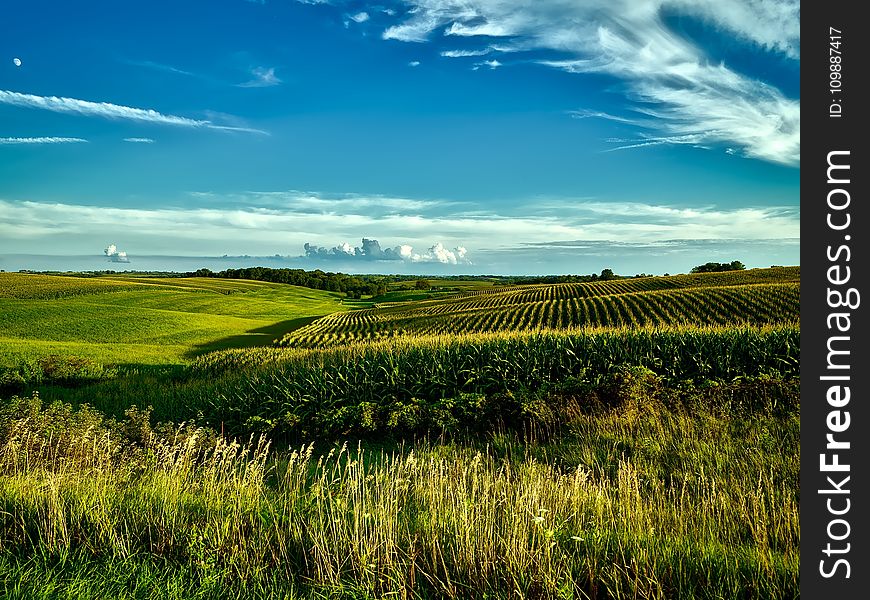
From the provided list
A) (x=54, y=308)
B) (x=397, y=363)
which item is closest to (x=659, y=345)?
(x=397, y=363)

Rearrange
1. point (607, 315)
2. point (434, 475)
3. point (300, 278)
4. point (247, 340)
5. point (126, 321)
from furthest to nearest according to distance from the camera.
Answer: point (300, 278) < point (126, 321) < point (247, 340) < point (607, 315) < point (434, 475)

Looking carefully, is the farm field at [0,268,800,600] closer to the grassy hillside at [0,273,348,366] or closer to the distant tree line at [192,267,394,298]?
the grassy hillside at [0,273,348,366]

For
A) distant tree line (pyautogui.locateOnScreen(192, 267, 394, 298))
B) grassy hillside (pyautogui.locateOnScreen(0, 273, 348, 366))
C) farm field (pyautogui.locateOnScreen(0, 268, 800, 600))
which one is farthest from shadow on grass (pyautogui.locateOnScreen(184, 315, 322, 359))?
distant tree line (pyautogui.locateOnScreen(192, 267, 394, 298))

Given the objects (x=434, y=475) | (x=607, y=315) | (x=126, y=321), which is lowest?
(x=126, y=321)

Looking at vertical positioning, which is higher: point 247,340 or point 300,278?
point 300,278

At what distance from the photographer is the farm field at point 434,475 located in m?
4.52

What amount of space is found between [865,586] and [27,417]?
12.3 meters

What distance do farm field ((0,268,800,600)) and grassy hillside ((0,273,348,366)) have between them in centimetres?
1584

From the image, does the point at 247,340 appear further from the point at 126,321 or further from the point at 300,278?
the point at 300,278

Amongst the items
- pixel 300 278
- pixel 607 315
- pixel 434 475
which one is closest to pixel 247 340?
pixel 607 315

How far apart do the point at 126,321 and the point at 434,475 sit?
63.1 meters

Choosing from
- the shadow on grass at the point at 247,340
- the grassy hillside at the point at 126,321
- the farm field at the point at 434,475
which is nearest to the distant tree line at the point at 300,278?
the grassy hillside at the point at 126,321

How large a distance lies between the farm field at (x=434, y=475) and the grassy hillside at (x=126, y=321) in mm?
15838

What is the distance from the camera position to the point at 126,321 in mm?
60375
